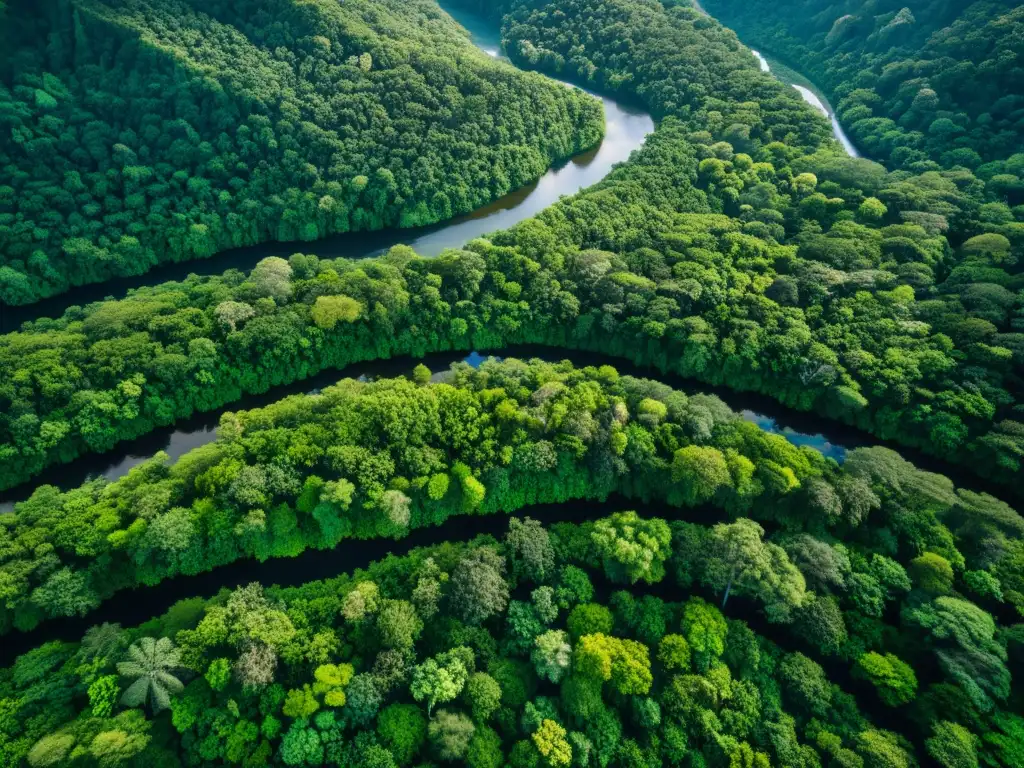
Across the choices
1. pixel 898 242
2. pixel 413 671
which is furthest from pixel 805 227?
pixel 413 671

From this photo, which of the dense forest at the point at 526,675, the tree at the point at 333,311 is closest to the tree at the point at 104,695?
the dense forest at the point at 526,675

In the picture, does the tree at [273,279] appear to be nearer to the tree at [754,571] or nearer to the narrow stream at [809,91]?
the tree at [754,571]

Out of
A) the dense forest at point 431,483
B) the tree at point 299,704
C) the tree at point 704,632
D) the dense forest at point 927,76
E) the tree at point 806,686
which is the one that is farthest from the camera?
the dense forest at point 927,76

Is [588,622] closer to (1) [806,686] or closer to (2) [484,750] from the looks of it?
(2) [484,750]

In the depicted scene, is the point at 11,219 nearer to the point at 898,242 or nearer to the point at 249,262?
the point at 249,262

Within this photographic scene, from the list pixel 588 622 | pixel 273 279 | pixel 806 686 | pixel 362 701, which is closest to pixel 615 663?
pixel 588 622

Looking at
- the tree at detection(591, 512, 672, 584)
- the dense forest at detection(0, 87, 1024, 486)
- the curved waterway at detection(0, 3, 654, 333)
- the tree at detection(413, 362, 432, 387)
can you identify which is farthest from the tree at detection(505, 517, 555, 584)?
the curved waterway at detection(0, 3, 654, 333)

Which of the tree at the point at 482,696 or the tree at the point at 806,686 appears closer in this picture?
the tree at the point at 482,696

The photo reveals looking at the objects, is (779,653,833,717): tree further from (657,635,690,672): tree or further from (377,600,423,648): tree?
(377,600,423,648): tree

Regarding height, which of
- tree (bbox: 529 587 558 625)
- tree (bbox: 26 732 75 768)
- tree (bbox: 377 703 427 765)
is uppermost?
tree (bbox: 529 587 558 625)
